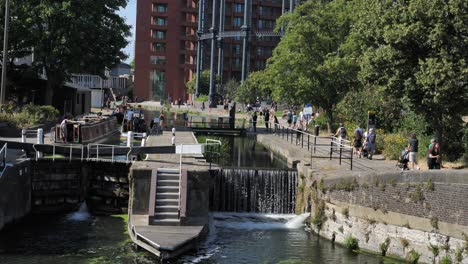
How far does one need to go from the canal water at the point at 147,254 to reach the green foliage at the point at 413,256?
905 mm

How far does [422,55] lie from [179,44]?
104 m

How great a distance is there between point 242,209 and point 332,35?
914 inches

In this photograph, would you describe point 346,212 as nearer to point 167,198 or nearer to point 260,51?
point 167,198

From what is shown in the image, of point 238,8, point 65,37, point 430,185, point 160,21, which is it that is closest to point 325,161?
point 430,185

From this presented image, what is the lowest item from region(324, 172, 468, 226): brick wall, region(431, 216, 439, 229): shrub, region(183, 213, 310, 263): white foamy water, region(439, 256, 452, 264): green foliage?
region(183, 213, 310, 263): white foamy water

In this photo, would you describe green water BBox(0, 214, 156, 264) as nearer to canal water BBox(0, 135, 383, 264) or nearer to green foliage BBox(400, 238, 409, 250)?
canal water BBox(0, 135, 383, 264)

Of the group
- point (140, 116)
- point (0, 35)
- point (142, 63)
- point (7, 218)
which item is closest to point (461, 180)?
point (7, 218)

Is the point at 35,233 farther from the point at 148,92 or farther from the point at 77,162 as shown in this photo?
the point at 148,92

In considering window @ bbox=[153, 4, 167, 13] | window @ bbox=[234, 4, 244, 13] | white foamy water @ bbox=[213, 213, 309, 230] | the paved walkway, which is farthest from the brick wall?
window @ bbox=[234, 4, 244, 13]

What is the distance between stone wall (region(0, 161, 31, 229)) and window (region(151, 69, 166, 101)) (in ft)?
344

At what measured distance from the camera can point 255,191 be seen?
25859 millimetres

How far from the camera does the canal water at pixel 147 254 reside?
1825 centimetres

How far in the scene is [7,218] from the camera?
69.7 feet

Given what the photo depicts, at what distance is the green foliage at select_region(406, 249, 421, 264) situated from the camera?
17.8m
